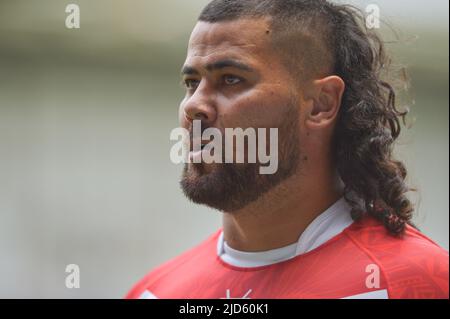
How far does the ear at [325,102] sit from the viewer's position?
225 cm

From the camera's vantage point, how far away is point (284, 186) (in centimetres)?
224

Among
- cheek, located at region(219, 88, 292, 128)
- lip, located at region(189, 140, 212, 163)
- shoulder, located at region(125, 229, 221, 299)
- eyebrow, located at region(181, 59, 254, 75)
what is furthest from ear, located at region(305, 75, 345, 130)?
shoulder, located at region(125, 229, 221, 299)

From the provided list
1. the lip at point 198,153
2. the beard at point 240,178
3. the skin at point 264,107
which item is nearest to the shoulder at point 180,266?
the skin at point 264,107

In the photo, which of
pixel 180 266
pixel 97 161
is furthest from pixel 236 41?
pixel 97 161

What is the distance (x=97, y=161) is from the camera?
5.35m

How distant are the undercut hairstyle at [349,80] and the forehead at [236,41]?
0.02m

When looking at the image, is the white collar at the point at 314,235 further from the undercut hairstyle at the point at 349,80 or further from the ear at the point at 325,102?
the ear at the point at 325,102

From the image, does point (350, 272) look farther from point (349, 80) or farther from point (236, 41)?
point (236, 41)

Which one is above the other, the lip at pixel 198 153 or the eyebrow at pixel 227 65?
the eyebrow at pixel 227 65

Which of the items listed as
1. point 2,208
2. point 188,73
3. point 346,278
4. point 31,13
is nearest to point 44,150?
point 2,208

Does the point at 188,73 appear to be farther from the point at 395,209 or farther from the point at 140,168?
the point at 140,168

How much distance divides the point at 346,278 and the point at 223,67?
0.79 metres

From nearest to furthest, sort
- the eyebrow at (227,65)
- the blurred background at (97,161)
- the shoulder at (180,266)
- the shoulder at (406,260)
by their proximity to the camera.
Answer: the shoulder at (406,260) < the eyebrow at (227,65) < the shoulder at (180,266) < the blurred background at (97,161)

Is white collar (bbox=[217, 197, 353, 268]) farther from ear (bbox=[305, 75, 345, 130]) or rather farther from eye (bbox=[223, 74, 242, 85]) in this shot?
eye (bbox=[223, 74, 242, 85])
